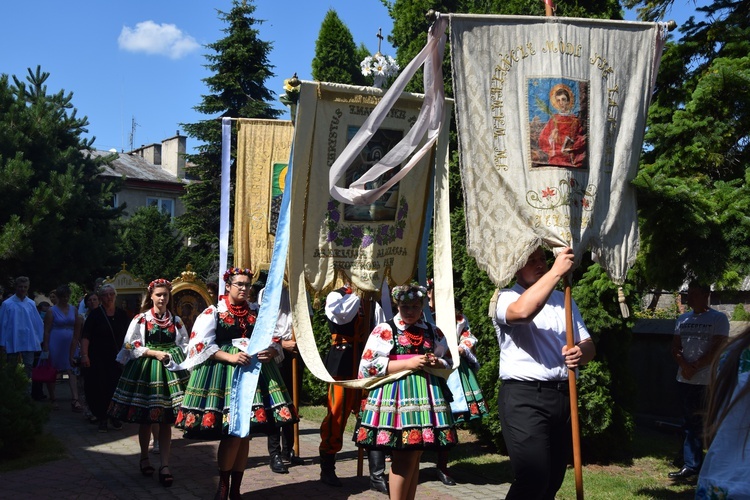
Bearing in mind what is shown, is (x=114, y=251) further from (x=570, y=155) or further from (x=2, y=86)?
(x=570, y=155)

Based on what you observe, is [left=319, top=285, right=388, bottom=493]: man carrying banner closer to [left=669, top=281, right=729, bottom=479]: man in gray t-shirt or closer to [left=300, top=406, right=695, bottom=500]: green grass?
[left=300, top=406, right=695, bottom=500]: green grass

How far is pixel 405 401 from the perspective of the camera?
Answer: 5340mm

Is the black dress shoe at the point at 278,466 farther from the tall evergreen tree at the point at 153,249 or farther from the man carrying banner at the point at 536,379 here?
the tall evergreen tree at the point at 153,249

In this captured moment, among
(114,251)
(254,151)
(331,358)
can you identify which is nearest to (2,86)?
(114,251)

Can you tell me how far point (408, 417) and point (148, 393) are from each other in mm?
2991

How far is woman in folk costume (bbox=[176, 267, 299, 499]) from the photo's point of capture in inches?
235

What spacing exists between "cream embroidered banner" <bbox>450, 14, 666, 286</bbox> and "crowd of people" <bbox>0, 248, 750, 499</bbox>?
305 mm

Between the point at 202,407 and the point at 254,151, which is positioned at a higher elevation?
the point at 254,151

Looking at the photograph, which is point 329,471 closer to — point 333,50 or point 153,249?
point 333,50

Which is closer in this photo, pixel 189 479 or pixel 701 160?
pixel 701 160

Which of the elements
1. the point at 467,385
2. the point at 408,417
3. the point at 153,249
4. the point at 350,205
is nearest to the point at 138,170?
the point at 153,249

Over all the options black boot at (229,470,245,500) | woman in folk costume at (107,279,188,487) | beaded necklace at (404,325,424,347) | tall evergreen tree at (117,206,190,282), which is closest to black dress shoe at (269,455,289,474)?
woman in folk costume at (107,279,188,487)

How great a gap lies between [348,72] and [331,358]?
15043 millimetres

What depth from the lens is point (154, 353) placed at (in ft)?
23.9
